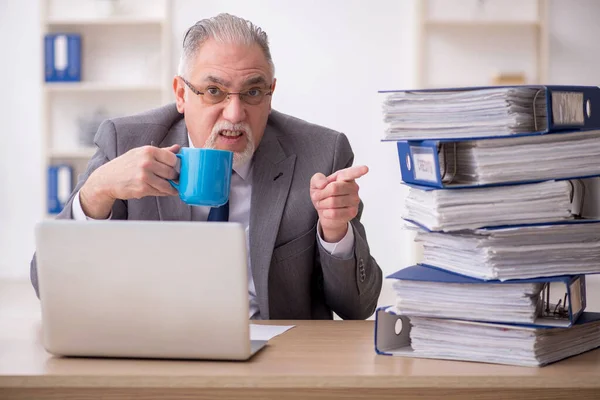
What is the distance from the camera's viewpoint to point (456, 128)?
1.21 m

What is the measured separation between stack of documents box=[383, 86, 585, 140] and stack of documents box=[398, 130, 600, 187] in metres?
0.02

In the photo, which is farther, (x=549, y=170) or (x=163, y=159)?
(x=163, y=159)

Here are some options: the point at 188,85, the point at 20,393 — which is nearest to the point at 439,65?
the point at 188,85

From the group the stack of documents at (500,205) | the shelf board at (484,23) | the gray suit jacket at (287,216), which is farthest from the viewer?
the shelf board at (484,23)

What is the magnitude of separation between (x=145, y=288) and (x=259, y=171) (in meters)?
0.86

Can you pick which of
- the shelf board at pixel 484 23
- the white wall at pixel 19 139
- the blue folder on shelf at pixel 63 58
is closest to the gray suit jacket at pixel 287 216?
the shelf board at pixel 484 23

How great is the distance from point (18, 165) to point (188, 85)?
395cm

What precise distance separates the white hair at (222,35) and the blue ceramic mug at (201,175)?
0.65 meters

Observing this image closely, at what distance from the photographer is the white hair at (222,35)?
77.5 inches

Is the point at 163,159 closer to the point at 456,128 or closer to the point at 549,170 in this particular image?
the point at 456,128

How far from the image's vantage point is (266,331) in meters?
1.42

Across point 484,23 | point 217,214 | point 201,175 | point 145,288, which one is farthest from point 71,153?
point 145,288

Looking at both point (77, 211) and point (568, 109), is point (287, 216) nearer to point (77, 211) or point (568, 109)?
point (77, 211)

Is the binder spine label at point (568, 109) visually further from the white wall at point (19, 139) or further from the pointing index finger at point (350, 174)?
the white wall at point (19, 139)
